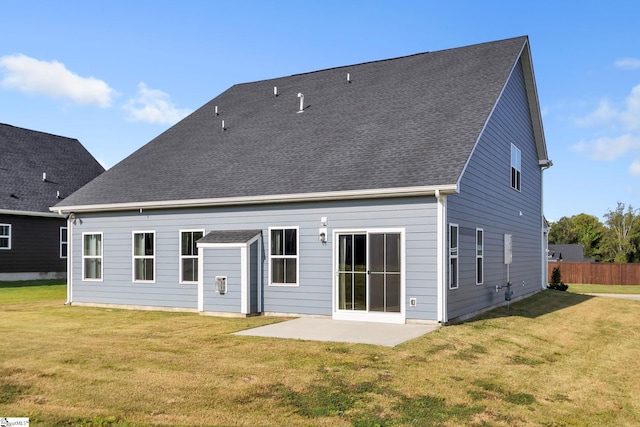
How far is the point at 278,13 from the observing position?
15961mm

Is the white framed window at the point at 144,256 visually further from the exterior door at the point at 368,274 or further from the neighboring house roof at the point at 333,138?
the exterior door at the point at 368,274

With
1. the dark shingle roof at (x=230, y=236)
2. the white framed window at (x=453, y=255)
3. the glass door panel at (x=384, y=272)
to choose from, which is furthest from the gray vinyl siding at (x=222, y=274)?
the white framed window at (x=453, y=255)

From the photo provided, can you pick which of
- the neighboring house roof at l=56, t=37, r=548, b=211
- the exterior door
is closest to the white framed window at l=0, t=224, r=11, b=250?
the neighboring house roof at l=56, t=37, r=548, b=211

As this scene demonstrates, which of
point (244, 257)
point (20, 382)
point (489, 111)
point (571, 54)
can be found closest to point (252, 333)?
point (244, 257)

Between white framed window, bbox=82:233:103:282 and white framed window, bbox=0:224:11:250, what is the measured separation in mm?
11047

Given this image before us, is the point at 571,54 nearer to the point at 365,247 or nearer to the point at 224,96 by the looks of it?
the point at 365,247

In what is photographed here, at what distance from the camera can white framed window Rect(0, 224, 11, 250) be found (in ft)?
84.3

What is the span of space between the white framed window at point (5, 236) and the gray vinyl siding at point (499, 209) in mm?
22011

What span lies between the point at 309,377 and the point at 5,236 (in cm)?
2343

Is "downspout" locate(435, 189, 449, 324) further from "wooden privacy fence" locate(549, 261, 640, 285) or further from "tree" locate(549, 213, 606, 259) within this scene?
"tree" locate(549, 213, 606, 259)

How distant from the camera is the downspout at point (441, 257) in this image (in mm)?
11875

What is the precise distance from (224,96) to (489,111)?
11.6 meters

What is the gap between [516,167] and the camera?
1856 cm

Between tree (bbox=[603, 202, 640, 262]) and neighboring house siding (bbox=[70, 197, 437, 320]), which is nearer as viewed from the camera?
neighboring house siding (bbox=[70, 197, 437, 320])
